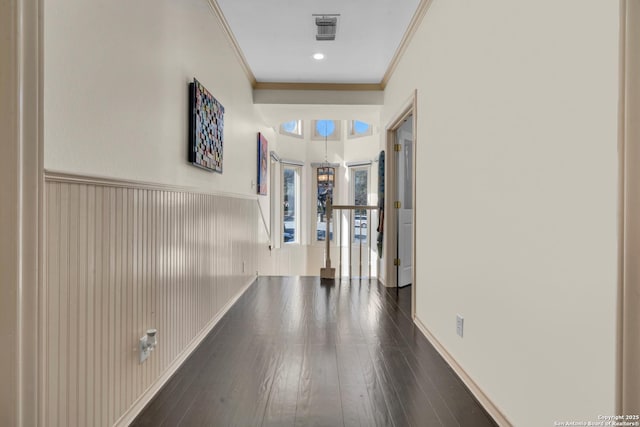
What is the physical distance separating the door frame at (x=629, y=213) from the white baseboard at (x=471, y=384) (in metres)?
0.68

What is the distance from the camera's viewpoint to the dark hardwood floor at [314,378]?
1602 mm

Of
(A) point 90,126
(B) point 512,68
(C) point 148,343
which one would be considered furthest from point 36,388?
(B) point 512,68

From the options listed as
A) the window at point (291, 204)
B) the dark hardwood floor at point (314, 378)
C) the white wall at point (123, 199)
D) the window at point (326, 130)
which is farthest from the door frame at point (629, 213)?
the window at point (326, 130)

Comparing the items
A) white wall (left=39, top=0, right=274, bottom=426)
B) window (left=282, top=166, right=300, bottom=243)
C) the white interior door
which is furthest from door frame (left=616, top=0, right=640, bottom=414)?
window (left=282, top=166, right=300, bottom=243)

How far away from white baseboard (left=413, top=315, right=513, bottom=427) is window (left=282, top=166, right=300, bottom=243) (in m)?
4.83

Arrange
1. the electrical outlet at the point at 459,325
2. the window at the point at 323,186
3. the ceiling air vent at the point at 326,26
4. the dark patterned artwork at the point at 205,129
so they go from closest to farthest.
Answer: the electrical outlet at the point at 459,325 → the dark patterned artwork at the point at 205,129 → the ceiling air vent at the point at 326,26 → the window at the point at 323,186

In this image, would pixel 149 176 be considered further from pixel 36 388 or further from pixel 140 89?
pixel 36 388

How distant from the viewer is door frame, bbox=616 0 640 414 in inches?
37.1

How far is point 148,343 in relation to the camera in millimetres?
1679

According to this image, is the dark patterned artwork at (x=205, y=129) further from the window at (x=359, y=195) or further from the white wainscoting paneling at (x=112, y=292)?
the window at (x=359, y=195)

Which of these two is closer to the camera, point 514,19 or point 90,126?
point 90,126

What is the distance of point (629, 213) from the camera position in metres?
0.95

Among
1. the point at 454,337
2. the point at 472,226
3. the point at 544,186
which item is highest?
the point at 544,186

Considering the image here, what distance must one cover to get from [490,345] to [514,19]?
59.5 inches
